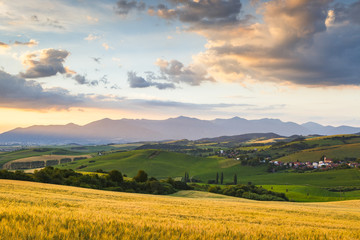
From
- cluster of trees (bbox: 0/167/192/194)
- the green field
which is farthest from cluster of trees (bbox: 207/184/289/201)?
cluster of trees (bbox: 0/167/192/194)

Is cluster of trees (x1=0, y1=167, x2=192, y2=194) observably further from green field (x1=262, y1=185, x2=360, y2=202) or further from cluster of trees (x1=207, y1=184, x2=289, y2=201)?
green field (x1=262, y1=185, x2=360, y2=202)

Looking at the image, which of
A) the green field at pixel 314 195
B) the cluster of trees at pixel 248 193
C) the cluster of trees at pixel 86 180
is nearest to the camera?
the cluster of trees at pixel 86 180

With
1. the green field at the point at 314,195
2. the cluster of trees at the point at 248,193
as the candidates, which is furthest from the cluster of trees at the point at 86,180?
the green field at the point at 314,195

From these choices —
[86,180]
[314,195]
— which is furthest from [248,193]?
[314,195]

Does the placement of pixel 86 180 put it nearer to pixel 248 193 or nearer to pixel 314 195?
pixel 248 193

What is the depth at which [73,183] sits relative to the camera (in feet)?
235

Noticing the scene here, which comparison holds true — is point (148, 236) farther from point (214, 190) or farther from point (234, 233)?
point (214, 190)

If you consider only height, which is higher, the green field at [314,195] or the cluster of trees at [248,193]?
the cluster of trees at [248,193]

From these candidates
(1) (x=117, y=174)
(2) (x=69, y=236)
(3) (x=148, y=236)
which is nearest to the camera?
(2) (x=69, y=236)

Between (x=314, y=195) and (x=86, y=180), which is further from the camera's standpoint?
(x=314, y=195)

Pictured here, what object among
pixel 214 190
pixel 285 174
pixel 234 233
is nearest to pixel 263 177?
pixel 285 174

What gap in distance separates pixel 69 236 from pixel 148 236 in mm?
1917

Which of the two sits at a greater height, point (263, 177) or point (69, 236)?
point (69, 236)

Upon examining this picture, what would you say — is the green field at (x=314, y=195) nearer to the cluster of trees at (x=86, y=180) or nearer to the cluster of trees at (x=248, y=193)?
the cluster of trees at (x=248, y=193)
